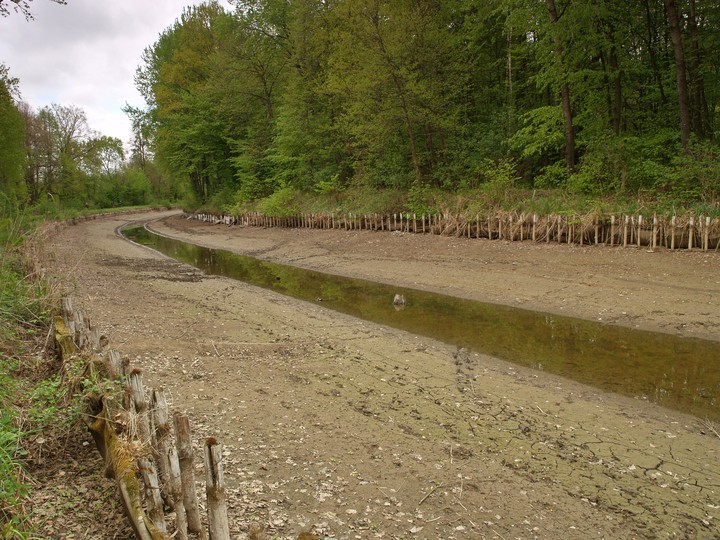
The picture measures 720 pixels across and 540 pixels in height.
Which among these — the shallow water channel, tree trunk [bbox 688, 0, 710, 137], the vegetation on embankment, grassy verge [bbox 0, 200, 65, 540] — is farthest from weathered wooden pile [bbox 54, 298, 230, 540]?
tree trunk [bbox 688, 0, 710, 137]

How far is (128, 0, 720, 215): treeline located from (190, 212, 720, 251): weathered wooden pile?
132cm

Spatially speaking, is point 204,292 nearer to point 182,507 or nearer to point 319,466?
point 319,466

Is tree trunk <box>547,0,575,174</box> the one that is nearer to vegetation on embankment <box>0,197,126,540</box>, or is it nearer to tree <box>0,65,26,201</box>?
vegetation on embankment <box>0,197,126,540</box>

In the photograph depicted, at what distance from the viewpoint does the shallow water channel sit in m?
6.75

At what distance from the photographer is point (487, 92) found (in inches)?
960

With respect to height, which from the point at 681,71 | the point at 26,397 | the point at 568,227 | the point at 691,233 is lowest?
the point at 26,397

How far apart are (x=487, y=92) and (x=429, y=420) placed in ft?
74.5

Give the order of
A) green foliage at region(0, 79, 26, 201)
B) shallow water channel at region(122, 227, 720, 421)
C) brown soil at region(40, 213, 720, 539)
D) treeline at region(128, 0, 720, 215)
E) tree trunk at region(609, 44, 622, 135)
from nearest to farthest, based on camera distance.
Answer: brown soil at region(40, 213, 720, 539) < shallow water channel at region(122, 227, 720, 421) < treeline at region(128, 0, 720, 215) < tree trunk at region(609, 44, 622, 135) < green foliage at region(0, 79, 26, 201)

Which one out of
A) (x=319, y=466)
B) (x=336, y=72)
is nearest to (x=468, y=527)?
(x=319, y=466)

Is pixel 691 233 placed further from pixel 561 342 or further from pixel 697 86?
pixel 697 86

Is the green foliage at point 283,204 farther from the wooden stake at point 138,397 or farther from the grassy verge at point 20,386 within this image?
the wooden stake at point 138,397

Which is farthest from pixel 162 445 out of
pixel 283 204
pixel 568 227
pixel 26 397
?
pixel 283 204

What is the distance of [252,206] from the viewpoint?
3338cm

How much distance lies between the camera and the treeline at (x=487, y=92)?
54.1 ft
